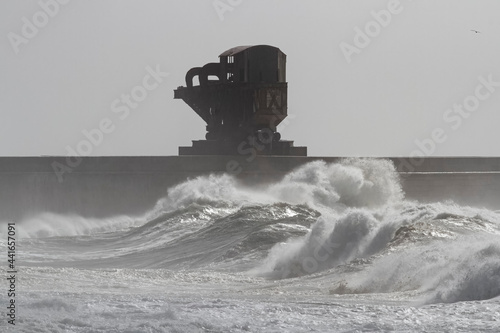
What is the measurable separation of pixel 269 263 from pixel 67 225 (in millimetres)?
9414

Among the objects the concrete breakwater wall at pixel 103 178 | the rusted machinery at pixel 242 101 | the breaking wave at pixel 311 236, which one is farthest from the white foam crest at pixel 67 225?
the rusted machinery at pixel 242 101

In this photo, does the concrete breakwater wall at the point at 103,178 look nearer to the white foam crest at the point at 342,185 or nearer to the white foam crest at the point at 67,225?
the white foam crest at the point at 67,225

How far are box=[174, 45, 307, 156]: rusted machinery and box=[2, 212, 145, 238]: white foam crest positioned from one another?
597cm

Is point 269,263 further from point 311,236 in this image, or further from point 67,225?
point 67,225

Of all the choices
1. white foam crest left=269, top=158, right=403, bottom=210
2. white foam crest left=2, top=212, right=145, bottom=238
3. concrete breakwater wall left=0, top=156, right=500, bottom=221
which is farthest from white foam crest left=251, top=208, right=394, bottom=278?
white foam crest left=269, top=158, right=403, bottom=210

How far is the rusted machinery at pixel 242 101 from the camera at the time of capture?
31.1 meters

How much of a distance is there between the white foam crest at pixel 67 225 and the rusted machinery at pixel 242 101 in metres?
5.97

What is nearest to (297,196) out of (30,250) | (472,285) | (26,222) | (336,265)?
(26,222)

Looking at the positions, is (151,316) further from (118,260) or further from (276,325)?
(118,260)

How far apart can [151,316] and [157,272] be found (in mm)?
6199

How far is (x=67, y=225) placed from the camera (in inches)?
984

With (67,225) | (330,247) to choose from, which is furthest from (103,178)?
(330,247)

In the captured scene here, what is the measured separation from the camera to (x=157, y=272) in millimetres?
15445

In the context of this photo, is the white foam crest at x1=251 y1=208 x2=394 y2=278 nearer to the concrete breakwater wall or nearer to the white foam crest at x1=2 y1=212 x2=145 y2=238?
the white foam crest at x1=2 y1=212 x2=145 y2=238
